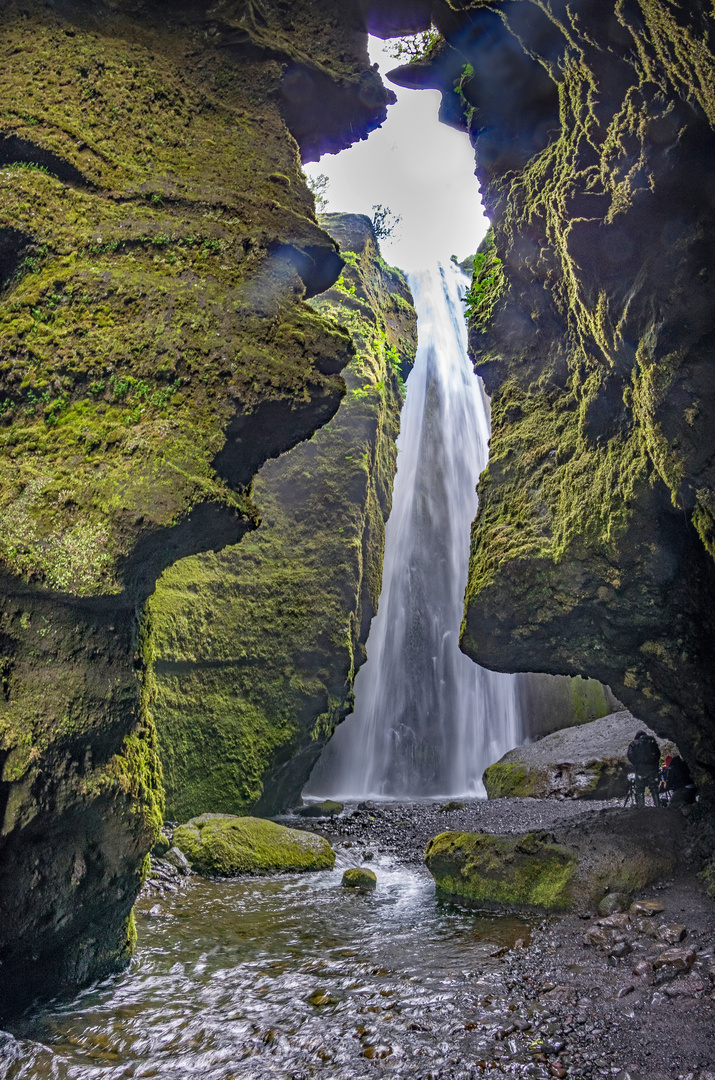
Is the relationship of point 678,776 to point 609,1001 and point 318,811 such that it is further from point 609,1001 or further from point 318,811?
point 318,811

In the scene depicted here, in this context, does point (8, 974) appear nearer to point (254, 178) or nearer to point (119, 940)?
point (119, 940)

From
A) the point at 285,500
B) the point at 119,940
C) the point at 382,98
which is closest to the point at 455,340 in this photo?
the point at 285,500

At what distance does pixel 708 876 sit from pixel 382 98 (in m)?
9.33

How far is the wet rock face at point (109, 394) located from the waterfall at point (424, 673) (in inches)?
722

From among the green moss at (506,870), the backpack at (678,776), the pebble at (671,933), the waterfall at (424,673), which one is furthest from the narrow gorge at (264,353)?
the waterfall at (424,673)

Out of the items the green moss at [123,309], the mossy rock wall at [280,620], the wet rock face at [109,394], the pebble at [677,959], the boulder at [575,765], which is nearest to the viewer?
the wet rock face at [109,394]

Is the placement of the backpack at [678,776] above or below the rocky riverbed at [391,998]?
above

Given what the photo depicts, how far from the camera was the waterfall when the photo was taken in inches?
885

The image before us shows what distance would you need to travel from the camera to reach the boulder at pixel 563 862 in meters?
6.22

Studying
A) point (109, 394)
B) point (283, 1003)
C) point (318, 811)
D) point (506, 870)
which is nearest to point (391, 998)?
point (283, 1003)

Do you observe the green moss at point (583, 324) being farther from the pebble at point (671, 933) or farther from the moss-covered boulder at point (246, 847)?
the moss-covered boulder at point (246, 847)

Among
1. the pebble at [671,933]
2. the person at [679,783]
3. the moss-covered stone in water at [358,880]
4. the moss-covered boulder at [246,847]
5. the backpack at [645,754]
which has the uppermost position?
the backpack at [645,754]

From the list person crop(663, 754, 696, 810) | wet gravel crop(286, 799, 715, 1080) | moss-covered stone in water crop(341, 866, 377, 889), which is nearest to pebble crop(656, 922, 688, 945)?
wet gravel crop(286, 799, 715, 1080)

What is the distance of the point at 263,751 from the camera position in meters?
11.4
